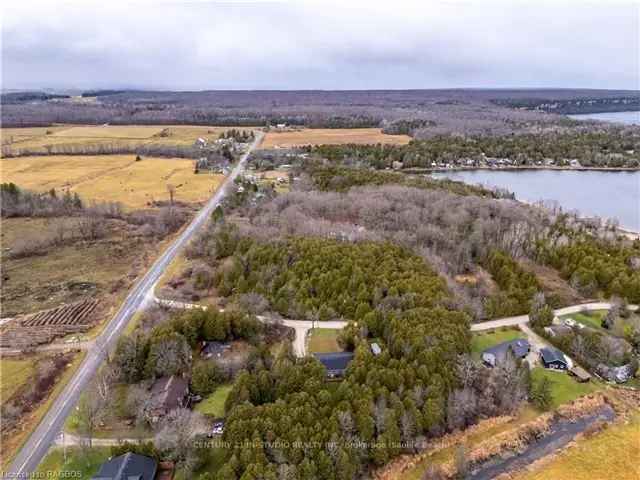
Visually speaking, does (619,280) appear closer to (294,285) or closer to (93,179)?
(294,285)

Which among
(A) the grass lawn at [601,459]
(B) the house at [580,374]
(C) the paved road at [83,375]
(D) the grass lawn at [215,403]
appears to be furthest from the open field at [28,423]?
(B) the house at [580,374]

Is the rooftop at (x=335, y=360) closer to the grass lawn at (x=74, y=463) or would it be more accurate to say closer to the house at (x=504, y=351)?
the house at (x=504, y=351)

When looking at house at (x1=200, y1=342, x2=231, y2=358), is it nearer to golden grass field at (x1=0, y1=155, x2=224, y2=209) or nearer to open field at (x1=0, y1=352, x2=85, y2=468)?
open field at (x1=0, y1=352, x2=85, y2=468)

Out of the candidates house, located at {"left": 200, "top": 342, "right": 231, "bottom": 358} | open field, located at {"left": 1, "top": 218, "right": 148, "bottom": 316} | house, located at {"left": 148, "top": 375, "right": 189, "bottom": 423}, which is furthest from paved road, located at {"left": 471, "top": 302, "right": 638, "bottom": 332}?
open field, located at {"left": 1, "top": 218, "right": 148, "bottom": 316}

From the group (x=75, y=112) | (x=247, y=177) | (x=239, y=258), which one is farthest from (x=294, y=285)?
(x=75, y=112)

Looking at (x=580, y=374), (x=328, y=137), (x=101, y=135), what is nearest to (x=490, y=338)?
(x=580, y=374)
